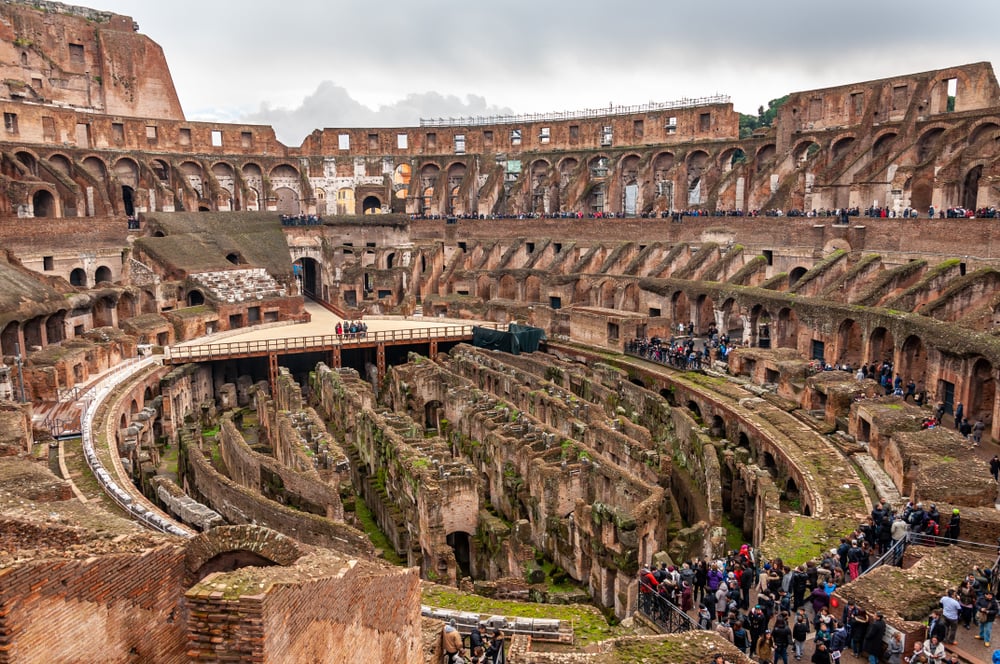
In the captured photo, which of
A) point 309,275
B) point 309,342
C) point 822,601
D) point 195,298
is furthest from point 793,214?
point 195,298

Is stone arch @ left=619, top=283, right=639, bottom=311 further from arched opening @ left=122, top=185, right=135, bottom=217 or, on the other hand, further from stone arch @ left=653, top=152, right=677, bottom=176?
arched opening @ left=122, top=185, right=135, bottom=217

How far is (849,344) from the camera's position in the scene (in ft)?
98.8

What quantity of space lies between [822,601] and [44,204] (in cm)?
4899

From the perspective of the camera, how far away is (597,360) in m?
36.8

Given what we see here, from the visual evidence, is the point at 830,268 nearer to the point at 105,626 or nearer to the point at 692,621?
the point at 692,621

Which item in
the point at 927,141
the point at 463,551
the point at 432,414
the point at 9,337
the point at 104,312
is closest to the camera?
the point at 463,551

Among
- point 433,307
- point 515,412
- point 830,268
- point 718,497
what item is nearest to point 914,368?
point 830,268

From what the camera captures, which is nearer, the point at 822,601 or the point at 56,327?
the point at 822,601

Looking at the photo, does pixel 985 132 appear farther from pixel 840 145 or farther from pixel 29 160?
pixel 29 160

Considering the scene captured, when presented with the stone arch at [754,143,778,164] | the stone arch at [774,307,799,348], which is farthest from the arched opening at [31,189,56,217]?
the stone arch at [754,143,778,164]

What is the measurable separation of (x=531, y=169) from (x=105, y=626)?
2073 inches

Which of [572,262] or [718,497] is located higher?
[572,262]

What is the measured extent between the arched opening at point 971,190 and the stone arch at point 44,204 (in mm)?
48457

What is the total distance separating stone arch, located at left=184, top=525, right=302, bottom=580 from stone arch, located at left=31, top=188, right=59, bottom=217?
44.2 meters
